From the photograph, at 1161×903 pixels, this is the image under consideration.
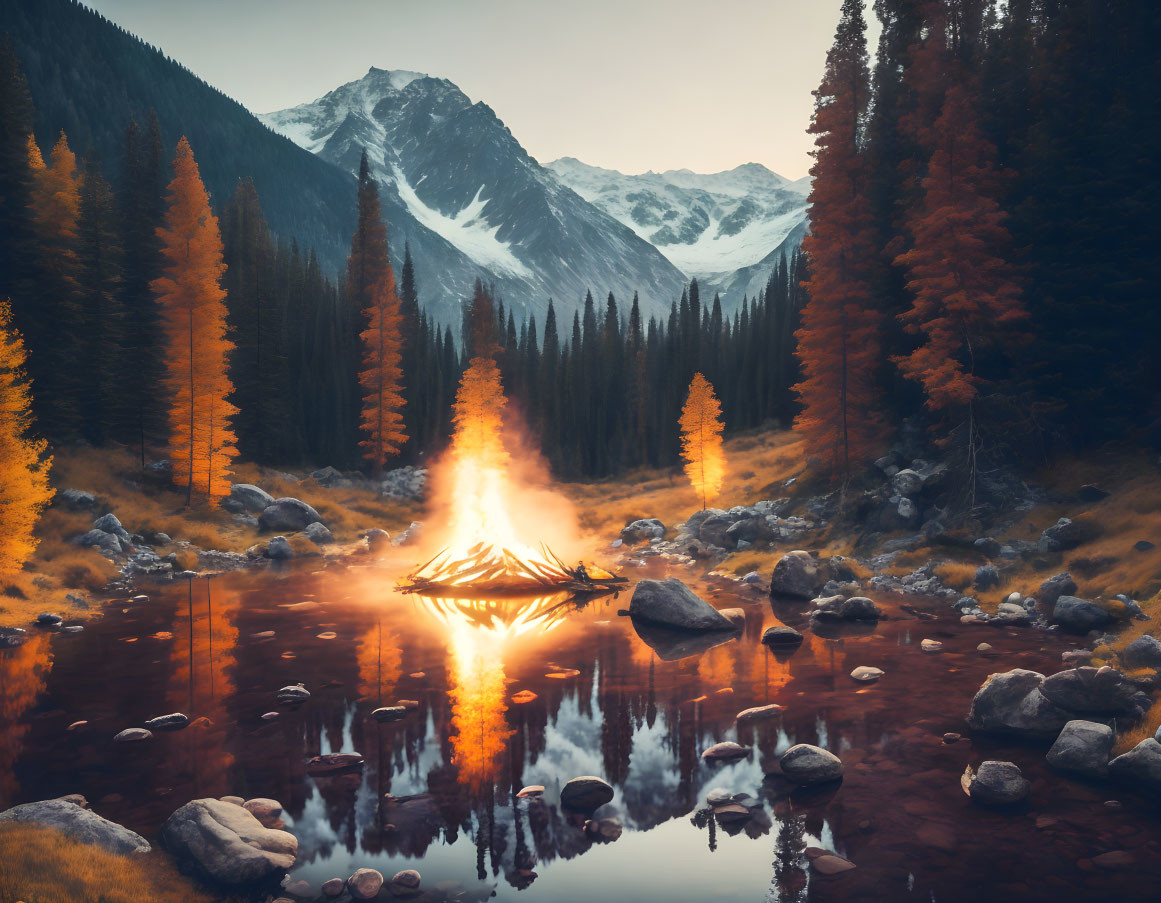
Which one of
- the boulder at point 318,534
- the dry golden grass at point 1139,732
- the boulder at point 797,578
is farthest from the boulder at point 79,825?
the boulder at point 318,534

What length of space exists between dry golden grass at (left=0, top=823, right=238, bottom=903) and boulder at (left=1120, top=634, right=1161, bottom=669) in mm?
14770

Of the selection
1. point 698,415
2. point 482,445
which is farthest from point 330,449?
point 698,415

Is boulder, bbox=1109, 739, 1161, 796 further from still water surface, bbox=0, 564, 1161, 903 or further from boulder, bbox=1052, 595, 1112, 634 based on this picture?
boulder, bbox=1052, 595, 1112, 634

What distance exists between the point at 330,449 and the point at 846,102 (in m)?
46.8

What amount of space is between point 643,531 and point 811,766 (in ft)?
94.7

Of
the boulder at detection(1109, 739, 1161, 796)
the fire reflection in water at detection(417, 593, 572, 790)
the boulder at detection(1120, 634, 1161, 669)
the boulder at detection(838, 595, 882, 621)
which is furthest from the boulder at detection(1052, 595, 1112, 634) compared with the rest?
the fire reflection in water at detection(417, 593, 572, 790)

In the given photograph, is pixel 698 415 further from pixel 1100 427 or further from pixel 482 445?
pixel 1100 427

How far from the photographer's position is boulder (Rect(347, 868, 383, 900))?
6711 millimetres

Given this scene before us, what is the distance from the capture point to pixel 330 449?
58.8 metres

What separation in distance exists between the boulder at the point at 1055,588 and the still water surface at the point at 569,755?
261 centimetres

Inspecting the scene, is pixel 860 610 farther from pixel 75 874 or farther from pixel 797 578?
pixel 75 874

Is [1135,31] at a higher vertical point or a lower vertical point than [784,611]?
higher

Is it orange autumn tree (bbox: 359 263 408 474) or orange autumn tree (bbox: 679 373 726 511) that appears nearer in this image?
orange autumn tree (bbox: 679 373 726 511)

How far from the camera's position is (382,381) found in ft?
160
